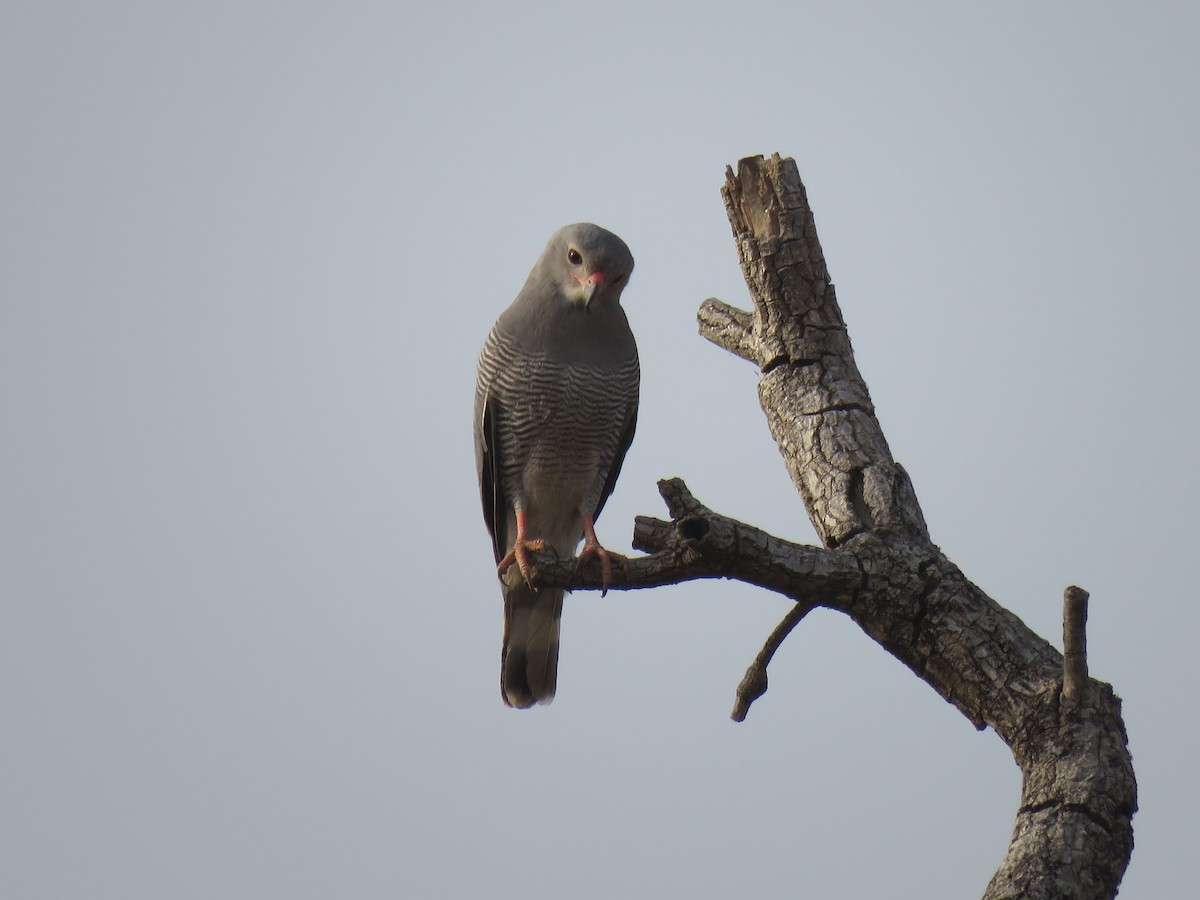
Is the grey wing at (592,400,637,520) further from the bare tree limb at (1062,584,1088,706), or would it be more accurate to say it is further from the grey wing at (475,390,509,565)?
the bare tree limb at (1062,584,1088,706)

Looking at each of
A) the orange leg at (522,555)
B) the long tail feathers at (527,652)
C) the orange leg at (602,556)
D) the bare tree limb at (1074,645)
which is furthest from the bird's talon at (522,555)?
the bare tree limb at (1074,645)

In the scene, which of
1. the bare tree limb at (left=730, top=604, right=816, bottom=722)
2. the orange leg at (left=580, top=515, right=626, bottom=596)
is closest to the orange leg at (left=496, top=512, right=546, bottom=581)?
the orange leg at (left=580, top=515, right=626, bottom=596)

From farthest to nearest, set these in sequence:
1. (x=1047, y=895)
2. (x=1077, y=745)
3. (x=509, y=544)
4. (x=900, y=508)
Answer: (x=509, y=544)
(x=900, y=508)
(x=1077, y=745)
(x=1047, y=895)

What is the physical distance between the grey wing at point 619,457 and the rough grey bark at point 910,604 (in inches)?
44.0

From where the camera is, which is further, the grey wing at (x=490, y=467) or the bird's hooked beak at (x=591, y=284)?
the grey wing at (x=490, y=467)

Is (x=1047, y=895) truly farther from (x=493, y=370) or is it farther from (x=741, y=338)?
(x=493, y=370)

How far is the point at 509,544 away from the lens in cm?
700

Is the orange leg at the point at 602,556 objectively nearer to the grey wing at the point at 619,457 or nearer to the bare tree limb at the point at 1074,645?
the grey wing at the point at 619,457

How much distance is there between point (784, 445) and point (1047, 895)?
2.45 meters

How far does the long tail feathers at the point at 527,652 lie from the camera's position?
22.0ft

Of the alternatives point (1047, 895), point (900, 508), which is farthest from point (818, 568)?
point (1047, 895)

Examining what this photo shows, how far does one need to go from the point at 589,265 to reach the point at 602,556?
5.25ft

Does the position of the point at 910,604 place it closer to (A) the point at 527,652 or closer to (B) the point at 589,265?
(B) the point at 589,265

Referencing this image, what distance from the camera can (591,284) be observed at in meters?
6.18
